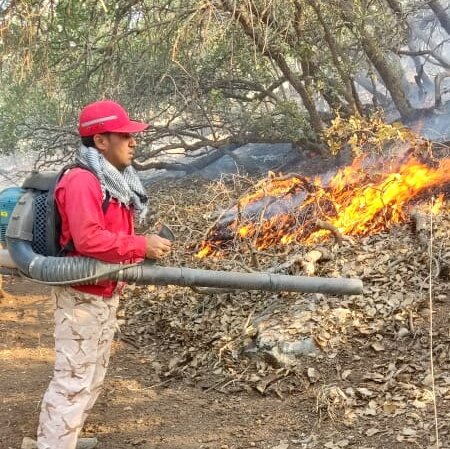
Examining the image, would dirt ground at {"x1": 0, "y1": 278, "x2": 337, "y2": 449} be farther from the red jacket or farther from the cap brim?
the cap brim

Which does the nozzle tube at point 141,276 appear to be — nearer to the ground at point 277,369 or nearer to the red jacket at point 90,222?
the red jacket at point 90,222

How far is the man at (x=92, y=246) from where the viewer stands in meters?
2.76

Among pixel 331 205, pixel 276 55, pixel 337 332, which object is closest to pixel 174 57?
pixel 276 55

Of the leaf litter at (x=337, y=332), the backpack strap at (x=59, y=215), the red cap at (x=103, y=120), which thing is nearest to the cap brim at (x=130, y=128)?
the red cap at (x=103, y=120)

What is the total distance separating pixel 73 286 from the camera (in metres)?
2.94

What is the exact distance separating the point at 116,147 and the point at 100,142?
0.28 feet

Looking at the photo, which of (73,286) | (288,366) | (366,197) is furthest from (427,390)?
(366,197)

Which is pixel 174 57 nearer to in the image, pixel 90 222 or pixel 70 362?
pixel 90 222

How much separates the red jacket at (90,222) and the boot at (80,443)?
124 cm

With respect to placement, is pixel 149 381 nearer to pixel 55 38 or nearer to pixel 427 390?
pixel 427 390

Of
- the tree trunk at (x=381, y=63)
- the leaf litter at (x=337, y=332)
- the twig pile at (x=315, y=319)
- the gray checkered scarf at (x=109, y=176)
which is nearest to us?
the gray checkered scarf at (x=109, y=176)

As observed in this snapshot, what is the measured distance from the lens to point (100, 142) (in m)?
2.93

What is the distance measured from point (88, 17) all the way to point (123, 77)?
1.13 m

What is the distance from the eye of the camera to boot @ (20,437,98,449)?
355cm
